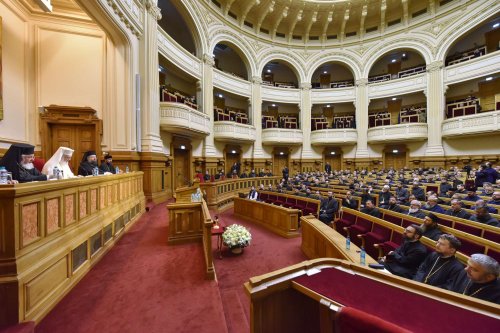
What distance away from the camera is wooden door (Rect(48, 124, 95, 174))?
18.5 feet

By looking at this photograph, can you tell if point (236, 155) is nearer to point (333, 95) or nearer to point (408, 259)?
point (333, 95)

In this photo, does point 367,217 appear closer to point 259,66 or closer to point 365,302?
point 365,302

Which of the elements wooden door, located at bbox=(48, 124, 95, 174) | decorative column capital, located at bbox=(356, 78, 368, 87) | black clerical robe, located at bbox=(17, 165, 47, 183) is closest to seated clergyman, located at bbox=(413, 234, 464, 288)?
black clerical robe, located at bbox=(17, 165, 47, 183)

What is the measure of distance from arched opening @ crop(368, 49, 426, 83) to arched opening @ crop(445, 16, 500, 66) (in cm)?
141

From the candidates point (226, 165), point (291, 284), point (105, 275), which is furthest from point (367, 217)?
point (226, 165)

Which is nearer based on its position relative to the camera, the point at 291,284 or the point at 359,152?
the point at 291,284

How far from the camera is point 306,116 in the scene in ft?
47.1

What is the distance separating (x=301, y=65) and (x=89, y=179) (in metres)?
14.3

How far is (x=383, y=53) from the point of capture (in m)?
13.4

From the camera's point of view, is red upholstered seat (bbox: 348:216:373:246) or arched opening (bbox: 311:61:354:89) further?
arched opening (bbox: 311:61:354:89)

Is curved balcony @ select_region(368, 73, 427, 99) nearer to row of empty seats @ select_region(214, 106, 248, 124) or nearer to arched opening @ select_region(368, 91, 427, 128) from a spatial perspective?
arched opening @ select_region(368, 91, 427, 128)

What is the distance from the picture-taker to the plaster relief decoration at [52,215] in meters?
2.03

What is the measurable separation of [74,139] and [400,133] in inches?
563

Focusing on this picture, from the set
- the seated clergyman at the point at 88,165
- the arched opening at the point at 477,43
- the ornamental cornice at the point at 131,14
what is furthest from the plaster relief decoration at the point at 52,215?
the arched opening at the point at 477,43
